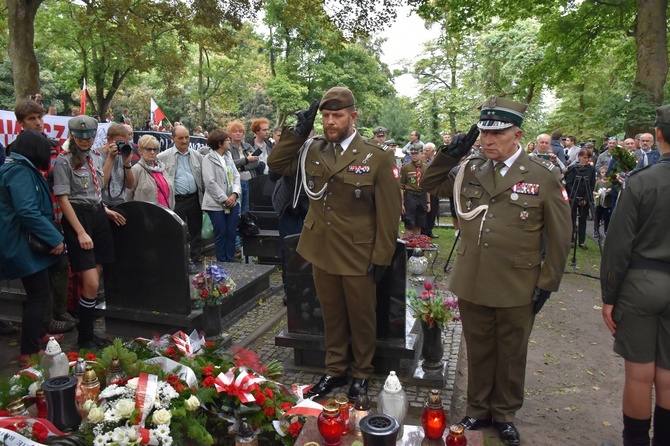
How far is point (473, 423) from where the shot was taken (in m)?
3.66

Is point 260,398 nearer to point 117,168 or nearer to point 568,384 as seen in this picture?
point 568,384

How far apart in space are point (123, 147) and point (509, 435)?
16.3 feet

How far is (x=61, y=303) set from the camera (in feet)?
18.9

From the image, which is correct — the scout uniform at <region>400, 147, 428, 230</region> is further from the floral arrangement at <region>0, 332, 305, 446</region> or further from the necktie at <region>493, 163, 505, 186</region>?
the floral arrangement at <region>0, 332, 305, 446</region>

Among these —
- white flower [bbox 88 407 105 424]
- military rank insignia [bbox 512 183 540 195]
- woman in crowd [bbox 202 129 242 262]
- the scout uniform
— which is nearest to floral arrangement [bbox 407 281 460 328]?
military rank insignia [bbox 512 183 540 195]

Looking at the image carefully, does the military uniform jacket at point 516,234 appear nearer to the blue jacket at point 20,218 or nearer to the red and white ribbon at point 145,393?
the red and white ribbon at point 145,393

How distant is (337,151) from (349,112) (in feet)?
1.04

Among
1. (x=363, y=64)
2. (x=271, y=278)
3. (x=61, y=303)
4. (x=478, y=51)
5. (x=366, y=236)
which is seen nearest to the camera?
(x=366, y=236)

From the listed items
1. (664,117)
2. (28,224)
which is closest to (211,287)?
(28,224)

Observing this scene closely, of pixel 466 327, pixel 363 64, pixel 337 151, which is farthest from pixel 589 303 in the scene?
pixel 363 64

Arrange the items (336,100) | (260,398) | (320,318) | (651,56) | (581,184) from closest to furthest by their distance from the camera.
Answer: (260,398)
(336,100)
(320,318)
(581,184)
(651,56)

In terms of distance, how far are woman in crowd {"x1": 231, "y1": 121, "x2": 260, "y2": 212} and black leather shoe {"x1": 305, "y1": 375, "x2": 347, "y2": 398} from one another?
5.22 metres

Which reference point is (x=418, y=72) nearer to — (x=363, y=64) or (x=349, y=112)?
(x=363, y=64)

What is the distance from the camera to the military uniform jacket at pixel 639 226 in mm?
2918
